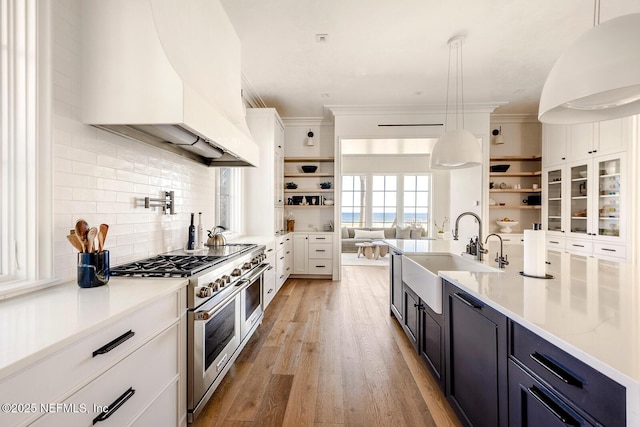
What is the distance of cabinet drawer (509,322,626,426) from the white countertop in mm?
1412

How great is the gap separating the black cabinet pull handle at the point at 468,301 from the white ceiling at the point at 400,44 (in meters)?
2.37

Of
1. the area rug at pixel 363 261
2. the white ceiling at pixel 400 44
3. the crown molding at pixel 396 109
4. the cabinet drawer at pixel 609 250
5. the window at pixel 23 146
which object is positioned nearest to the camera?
the window at pixel 23 146

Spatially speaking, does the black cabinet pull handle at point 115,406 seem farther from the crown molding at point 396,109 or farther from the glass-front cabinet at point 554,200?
the glass-front cabinet at point 554,200

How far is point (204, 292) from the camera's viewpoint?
63.2 inches

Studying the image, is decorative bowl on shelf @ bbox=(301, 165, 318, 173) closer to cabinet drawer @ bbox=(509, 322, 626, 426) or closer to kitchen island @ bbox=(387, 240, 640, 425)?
kitchen island @ bbox=(387, 240, 640, 425)

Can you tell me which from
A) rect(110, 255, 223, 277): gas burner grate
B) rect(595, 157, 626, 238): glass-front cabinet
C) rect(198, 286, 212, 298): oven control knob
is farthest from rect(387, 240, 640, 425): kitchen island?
rect(595, 157, 626, 238): glass-front cabinet

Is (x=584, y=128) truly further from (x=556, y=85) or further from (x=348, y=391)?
(x=348, y=391)

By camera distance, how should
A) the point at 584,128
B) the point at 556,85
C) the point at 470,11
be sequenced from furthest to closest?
the point at 584,128 → the point at 470,11 → the point at 556,85

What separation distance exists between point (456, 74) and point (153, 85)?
3.61 metres

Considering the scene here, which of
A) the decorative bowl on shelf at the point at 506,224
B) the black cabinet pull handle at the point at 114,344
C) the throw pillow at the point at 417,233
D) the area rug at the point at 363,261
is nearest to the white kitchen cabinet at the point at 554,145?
the decorative bowl on shelf at the point at 506,224

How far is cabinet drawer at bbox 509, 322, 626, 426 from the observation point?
70cm

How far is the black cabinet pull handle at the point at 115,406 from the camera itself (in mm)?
969

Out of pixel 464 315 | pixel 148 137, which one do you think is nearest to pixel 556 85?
pixel 464 315

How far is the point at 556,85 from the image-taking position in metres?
1.17
